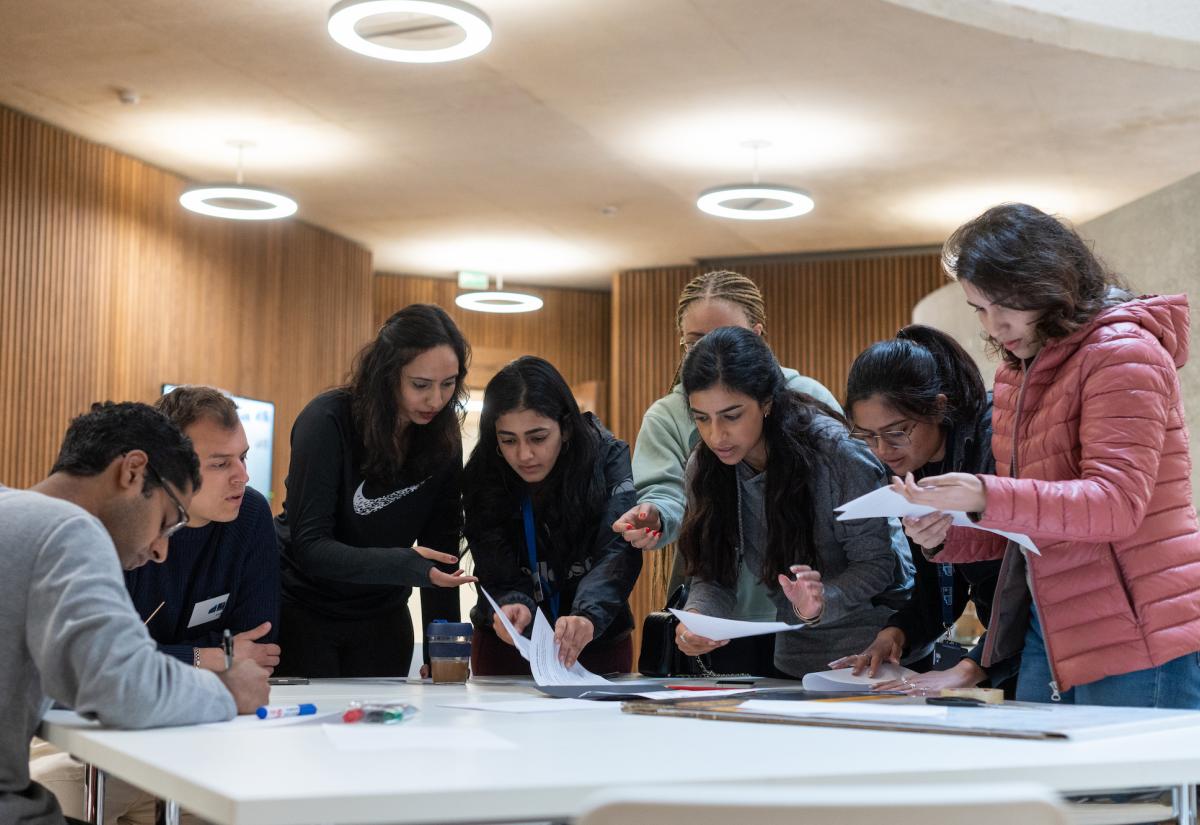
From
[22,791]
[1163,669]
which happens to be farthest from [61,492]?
[1163,669]

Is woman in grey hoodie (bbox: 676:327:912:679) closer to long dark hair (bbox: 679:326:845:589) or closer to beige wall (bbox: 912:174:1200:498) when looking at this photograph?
long dark hair (bbox: 679:326:845:589)

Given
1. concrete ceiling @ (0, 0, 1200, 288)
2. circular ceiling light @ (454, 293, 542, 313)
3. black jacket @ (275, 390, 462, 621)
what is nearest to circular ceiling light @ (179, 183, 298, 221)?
concrete ceiling @ (0, 0, 1200, 288)

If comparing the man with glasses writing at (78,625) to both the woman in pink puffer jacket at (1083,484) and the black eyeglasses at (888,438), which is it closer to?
the woman in pink puffer jacket at (1083,484)

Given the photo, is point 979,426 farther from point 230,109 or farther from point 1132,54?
point 230,109

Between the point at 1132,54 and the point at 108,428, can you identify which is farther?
the point at 1132,54

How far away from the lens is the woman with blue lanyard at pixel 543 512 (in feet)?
9.96

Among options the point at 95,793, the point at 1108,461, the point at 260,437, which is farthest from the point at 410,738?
the point at 260,437

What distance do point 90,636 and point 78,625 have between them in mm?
21

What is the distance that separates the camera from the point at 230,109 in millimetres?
7727

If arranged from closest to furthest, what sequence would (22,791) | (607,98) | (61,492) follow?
(22,791), (61,492), (607,98)

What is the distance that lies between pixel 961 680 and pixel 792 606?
0.45 metres

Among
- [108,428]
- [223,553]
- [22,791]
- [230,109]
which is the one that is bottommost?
[22,791]

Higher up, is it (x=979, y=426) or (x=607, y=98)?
(x=607, y=98)

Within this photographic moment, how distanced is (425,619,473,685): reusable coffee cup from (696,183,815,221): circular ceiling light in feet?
19.4
